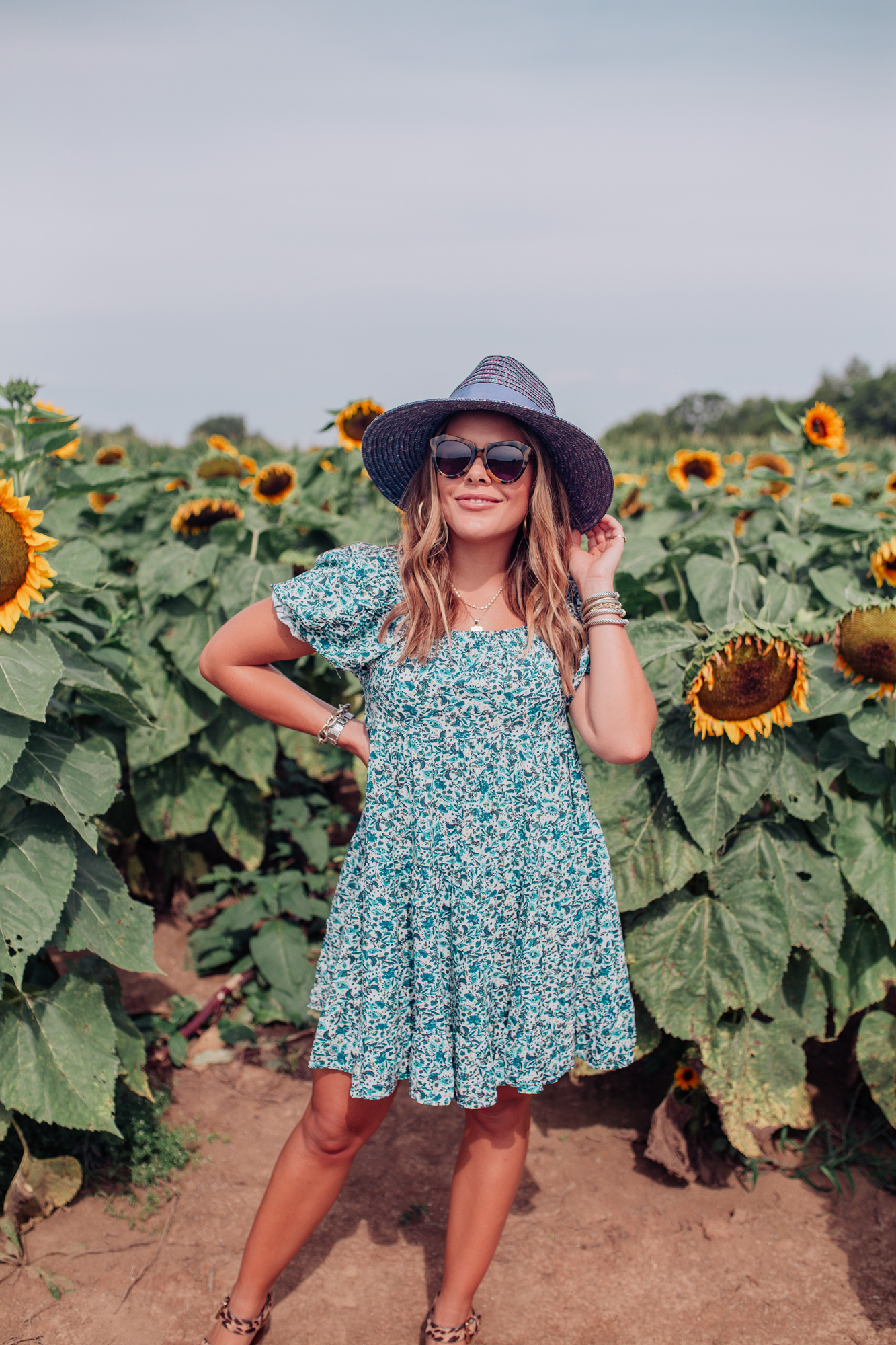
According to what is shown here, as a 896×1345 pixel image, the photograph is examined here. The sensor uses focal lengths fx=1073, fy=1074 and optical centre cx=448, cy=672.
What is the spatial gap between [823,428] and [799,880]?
5.32 ft

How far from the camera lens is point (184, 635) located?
3.07 meters

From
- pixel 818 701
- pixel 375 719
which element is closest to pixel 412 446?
pixel 375 719

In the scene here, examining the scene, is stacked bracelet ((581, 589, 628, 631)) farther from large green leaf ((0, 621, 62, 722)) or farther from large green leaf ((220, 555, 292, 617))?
large green leaf ((220, 555, 292, 617))

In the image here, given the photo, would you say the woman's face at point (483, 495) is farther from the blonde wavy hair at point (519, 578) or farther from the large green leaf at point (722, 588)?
the large green leaf at point (722, 588)

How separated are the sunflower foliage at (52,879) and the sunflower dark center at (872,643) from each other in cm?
144

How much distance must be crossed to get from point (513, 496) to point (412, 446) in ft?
0.85

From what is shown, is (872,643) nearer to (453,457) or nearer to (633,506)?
(453,457)

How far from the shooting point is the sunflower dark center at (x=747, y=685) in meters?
2.03

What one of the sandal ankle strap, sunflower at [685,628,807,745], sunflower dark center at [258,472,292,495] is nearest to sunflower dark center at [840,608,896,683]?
sunflower at [685,628,807,745]

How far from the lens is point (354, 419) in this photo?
3.72m

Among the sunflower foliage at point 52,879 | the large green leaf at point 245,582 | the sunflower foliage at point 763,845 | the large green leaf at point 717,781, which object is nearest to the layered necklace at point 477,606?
the sunflower foliage at point 763,845

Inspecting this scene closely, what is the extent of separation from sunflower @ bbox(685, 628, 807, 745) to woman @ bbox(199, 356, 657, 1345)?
357 millimetres

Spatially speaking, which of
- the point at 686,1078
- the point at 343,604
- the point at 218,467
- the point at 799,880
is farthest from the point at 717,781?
the point at 218,467

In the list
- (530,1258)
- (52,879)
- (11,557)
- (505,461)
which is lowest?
(530,1258)
